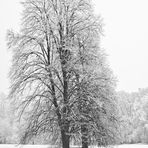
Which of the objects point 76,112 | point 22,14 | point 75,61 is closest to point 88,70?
point 75,61

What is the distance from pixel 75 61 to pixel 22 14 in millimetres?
3574

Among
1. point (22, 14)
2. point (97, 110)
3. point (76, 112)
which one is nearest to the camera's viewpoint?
point (76, 112)

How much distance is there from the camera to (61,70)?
11.1 metres

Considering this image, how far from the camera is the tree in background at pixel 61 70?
1072 cm

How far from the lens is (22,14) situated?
1191 centimetres

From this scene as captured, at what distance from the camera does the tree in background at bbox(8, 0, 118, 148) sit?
35.2 feet

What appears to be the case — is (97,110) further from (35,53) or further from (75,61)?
(35,53)

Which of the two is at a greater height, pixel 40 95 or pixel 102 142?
pixel 40 95

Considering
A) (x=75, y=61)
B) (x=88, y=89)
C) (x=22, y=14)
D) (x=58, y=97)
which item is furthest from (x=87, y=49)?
(x=22, y=14)

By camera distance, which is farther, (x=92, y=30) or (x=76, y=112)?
(x=92, y=30)

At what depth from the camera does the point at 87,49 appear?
1132 centimetres

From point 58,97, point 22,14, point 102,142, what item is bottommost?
point 102,142

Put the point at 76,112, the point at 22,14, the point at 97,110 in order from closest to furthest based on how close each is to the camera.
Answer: the point at 76,112 < the point at 97,110 < the point at 22,14

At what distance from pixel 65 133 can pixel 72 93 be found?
5.67ft
